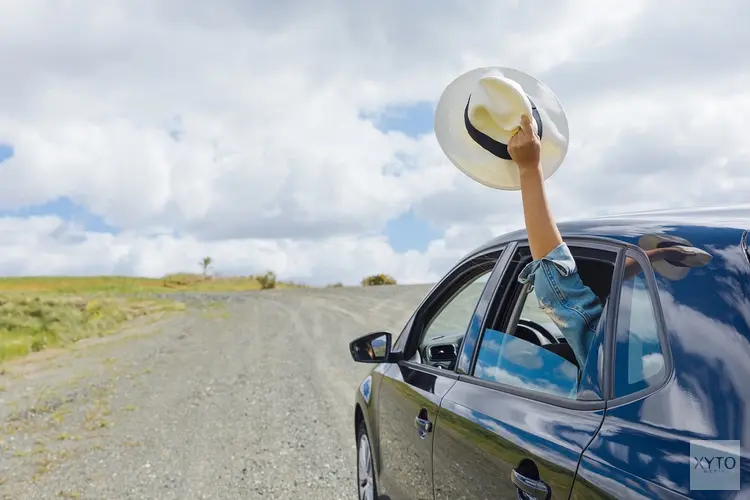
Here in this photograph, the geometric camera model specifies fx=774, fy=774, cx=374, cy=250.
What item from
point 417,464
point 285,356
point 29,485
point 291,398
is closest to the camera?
point 417,464

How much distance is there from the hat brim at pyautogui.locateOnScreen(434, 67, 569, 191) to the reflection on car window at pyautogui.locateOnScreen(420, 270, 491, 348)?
21.7 inches

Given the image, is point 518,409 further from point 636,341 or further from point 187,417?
point 187,417

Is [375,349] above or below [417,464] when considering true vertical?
above

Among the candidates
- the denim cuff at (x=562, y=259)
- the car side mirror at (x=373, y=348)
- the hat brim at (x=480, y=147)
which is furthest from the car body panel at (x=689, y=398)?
the car side mirror at (x=373, y=348)

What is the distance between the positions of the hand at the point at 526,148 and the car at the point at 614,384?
0.28 meters

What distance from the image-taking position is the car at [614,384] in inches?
63.9

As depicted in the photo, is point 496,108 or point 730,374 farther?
point 496,108

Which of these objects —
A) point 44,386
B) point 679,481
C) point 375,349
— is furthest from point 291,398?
point 679,481

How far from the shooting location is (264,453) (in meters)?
7.45

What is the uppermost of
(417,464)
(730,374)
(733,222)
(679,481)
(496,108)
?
(496,108)

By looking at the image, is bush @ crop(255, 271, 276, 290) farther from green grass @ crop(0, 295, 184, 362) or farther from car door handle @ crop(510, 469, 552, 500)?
car door handle @ crop(510, 469, 552, 500)

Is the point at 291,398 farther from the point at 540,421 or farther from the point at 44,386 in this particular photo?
the point at 540,421

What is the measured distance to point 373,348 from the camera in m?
4.05

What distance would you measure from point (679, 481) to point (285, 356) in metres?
13.4
